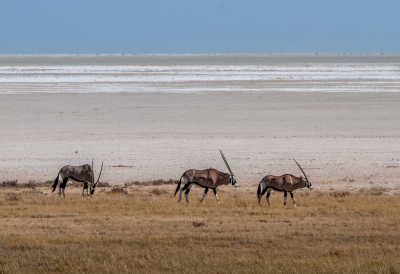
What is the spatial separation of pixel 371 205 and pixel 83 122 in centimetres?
2237

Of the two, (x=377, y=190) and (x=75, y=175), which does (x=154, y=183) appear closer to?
(x=75, y=175)

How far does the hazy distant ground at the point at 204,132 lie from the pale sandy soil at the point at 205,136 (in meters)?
0.05

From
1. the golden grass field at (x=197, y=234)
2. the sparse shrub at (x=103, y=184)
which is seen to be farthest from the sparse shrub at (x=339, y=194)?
the sparse shrub at (x=103, y=184)

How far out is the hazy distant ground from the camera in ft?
63.8

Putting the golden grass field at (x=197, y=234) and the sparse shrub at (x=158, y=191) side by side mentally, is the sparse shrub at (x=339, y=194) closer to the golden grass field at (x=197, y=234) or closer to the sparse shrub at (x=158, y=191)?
Result: the golden grass field at (x=197, y=234)

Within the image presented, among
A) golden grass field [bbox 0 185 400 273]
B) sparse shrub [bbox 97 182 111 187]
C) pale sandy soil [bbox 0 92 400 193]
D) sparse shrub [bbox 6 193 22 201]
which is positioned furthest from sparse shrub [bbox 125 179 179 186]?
Result: sparse shrub [bbox 6 193 22 201]

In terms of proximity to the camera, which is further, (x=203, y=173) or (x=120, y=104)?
(x=120, y=104)

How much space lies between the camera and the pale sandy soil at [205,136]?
19188mm

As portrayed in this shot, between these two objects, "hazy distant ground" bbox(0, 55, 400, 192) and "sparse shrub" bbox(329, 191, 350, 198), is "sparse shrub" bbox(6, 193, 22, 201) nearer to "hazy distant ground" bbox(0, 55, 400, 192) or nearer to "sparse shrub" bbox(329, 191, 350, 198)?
"hazy distant ground" bbox(0, 55, 400, 192)

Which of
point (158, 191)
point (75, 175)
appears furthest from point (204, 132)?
point (75, 175)

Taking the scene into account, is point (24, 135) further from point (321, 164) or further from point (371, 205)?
point (371, 205)

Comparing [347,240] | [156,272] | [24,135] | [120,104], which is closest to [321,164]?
[347,240]

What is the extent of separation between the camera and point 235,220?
11.4 meters

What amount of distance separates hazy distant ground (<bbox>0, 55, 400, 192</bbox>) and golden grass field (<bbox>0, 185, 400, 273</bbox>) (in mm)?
4242
